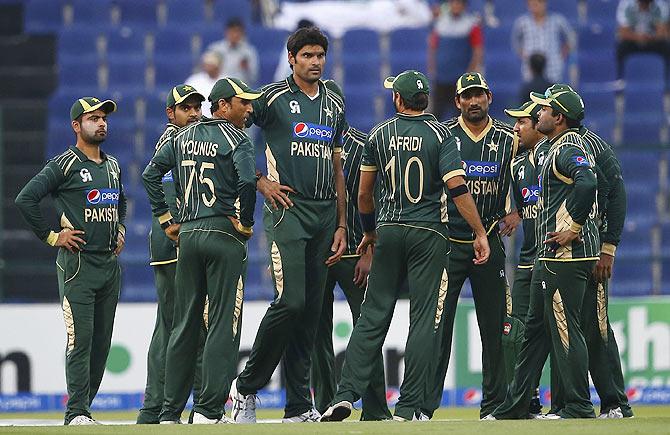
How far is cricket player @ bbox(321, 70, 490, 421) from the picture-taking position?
30.3ft

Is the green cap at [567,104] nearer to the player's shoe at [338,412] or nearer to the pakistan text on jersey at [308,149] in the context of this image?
the pakistan text on jersey at [308,149]

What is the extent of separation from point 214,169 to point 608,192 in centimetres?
278

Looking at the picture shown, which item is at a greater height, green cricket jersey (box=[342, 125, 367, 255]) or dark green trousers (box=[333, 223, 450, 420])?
green cricket jersey (box=[342, 125, 367, 255])

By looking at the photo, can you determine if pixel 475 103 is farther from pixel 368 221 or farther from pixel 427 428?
pixel 427 428

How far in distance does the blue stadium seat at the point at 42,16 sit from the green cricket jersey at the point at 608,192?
10.3m

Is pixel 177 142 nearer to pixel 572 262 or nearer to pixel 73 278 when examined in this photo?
pixel 73 278

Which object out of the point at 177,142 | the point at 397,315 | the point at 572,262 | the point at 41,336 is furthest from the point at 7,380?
the point at 572,262

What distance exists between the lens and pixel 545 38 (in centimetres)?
1761

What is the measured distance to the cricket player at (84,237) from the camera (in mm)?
10023

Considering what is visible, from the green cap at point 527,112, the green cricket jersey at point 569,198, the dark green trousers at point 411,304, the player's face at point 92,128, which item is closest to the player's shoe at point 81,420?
the dark green trousers at point 411,304

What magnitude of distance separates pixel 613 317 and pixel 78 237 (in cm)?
587

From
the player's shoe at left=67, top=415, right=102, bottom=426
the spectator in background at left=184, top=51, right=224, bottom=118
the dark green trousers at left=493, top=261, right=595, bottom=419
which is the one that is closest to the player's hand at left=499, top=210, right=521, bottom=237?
the dark green trousers at left=493, top=261, right=595, bottom=419

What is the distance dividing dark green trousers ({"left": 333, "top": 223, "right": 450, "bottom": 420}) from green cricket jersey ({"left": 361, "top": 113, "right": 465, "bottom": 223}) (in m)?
0.11

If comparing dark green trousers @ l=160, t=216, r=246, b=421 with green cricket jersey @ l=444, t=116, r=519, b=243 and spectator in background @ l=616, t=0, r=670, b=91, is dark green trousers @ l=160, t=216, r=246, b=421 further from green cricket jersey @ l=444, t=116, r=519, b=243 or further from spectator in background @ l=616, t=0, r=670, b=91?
spectator in background @ l=616, t=0, r=670, b=91
